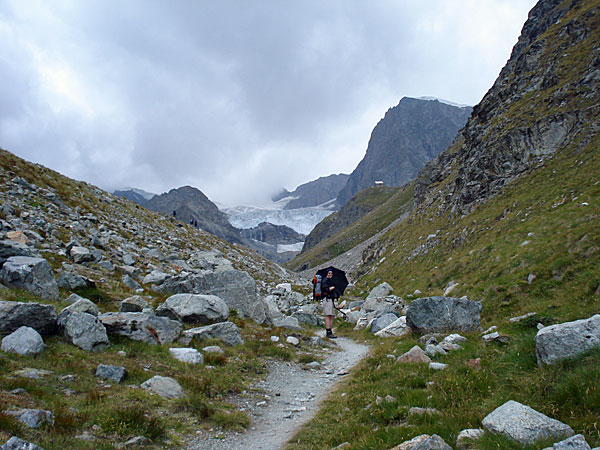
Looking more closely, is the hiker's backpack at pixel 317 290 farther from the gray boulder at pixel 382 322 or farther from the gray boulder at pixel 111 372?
the gray boulder at pixel 111 372

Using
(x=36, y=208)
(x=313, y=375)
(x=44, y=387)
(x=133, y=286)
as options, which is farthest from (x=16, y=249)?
(x=36, y=208)

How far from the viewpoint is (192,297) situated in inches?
603

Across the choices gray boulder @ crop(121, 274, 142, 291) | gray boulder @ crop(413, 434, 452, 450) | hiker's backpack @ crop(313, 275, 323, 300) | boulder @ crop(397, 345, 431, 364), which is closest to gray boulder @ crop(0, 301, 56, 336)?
gray boulder @ crop(121, 274, 142, 291)

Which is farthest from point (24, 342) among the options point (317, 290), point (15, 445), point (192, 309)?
point (317, 290)

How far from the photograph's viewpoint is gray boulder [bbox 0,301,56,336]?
27.2ft

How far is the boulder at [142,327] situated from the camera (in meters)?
10.8

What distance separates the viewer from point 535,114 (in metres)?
38.6

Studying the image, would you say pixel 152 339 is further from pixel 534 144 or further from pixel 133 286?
pixel 534 144

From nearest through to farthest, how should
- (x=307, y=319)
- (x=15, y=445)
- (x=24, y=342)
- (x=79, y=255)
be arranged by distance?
1. (x=15, y=445)
2. (x=24, y=342)
3. (x=79, y=255)
4. (x=307, y=319)

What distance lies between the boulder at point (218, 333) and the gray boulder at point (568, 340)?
429 inches

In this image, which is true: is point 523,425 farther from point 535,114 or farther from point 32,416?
point 535,114

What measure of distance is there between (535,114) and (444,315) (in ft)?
120

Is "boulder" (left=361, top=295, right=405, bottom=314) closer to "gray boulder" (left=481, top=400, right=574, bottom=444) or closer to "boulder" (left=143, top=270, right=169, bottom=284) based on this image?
"boulder" (left=143, top=270, right=169, bottom=284)

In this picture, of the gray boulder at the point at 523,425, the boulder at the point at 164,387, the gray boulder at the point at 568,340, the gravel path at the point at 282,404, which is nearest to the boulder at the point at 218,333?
the gravel path at the point at 282,404
